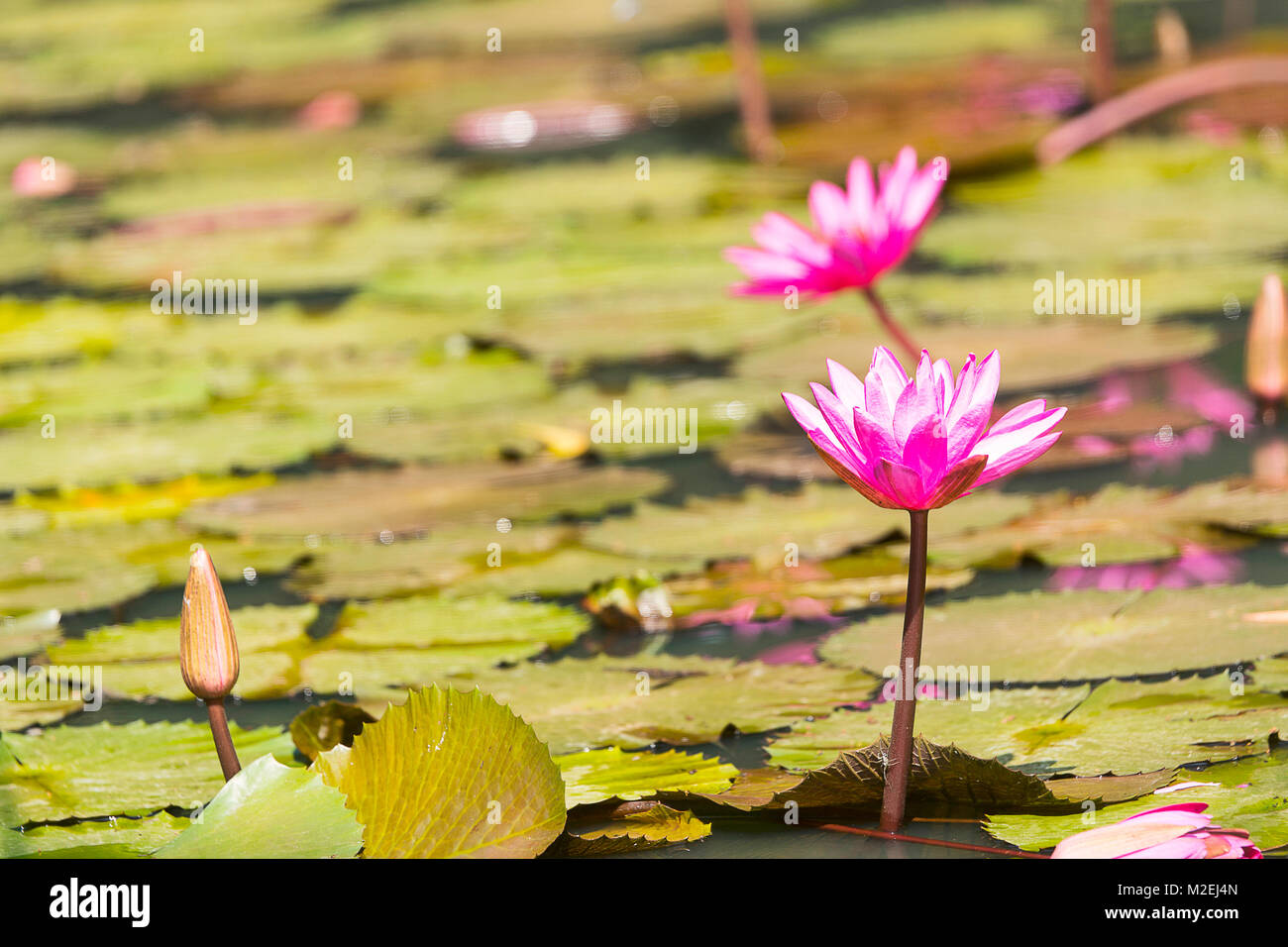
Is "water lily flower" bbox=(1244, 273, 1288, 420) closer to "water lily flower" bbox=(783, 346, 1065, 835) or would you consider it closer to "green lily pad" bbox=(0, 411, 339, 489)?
"water lily flower" bbox=(783, 346, 1065, 835)

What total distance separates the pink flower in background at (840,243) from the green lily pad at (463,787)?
76cm

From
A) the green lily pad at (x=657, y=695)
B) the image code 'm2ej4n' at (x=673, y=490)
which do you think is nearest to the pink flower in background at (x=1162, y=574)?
the image code 'm2ej4n' at (x=673, y=490)

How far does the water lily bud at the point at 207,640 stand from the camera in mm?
842

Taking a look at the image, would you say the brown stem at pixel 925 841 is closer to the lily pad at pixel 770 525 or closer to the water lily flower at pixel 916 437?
the water lily flower at pixel 916 437

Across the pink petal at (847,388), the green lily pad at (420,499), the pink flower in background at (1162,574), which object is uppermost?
the pink petal at (847,388)

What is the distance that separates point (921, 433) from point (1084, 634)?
0.47 metres

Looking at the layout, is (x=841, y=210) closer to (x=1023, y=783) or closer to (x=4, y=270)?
(x=1023, y=783)

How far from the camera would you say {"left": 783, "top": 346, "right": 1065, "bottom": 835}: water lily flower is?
783mm

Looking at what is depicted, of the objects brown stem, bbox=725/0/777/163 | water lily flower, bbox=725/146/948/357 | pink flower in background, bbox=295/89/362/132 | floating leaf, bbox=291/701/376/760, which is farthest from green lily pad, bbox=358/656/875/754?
pink flower in background, bbox=295/89/362/132

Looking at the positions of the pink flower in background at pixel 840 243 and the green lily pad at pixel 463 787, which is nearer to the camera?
the green lily pad at pixel 463 787

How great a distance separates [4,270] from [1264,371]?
84.6 inches

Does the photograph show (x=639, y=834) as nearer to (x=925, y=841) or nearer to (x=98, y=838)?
(x=925, y=841)

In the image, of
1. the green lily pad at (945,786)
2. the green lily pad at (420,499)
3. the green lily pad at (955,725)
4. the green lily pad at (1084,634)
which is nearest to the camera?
the green lily pad at (945,786)

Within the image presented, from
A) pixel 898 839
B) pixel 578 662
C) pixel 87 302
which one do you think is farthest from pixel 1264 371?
pixel 87 302
